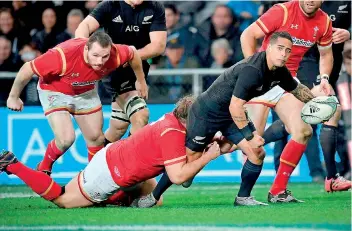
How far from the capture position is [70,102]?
1095 centimetres

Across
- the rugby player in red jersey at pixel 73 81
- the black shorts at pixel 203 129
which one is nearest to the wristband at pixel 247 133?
the black shorts at pixel 203 129

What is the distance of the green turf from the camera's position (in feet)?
26.9

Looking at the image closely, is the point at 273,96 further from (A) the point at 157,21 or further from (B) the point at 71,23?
(B) the point at 71,23

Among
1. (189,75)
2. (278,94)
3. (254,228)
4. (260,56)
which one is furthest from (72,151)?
(254,228)

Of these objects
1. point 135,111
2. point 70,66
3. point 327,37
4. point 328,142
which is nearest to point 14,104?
point 70,66

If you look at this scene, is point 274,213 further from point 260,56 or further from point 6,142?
point 6,142

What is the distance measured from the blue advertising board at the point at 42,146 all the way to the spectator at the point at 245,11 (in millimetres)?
1650

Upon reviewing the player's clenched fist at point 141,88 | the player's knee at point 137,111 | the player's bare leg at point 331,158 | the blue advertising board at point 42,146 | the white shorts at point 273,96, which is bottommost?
the blue advertising board at point 42,146

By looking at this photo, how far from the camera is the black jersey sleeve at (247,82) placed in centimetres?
911

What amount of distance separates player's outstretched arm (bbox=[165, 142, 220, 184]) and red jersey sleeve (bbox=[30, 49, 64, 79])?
1.98 m

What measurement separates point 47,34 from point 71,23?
0.43 meters

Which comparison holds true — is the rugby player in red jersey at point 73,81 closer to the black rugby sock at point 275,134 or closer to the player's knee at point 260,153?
the player's knee at point 260,153

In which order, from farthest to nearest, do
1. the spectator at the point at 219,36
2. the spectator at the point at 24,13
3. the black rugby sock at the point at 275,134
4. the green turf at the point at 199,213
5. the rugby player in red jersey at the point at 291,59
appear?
the spectator at the point at 24,13 → the spectator at the point at 219,36 → the black rugby sock at the point at 275,134 → the rugby player in red jersey at the point at 291,59 → the green turf at the point at 199,213

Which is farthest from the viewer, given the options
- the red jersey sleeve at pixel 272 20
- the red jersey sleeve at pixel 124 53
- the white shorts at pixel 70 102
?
the white shorts at pixel 70 102
